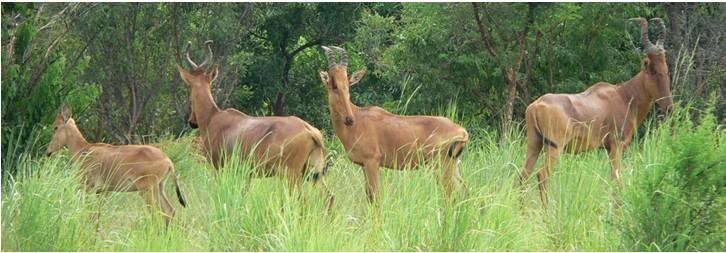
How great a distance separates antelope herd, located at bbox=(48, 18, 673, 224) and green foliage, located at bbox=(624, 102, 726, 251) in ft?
6.83

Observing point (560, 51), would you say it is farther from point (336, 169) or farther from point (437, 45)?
point (336, 169)

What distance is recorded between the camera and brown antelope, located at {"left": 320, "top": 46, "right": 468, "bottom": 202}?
11594 mm

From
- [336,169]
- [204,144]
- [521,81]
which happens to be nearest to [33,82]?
[204,144]

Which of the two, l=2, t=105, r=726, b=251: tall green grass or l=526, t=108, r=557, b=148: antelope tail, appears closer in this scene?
l=2, t=105, r=726, b=251: tall green grass

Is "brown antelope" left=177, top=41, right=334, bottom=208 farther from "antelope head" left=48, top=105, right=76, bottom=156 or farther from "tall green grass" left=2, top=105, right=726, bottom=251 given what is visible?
"antelope head" left=48, top=105, right=76, bottom=156

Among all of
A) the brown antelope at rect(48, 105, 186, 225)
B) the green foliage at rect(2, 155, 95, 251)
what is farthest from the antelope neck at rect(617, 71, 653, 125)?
the green foliage at rect(2, 155, 95, 251)

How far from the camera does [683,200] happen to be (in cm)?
875

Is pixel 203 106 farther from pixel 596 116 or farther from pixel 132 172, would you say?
pixel 596 116

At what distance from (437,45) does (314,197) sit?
843 cm

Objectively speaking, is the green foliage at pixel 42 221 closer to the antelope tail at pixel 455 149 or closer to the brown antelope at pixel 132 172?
the brown antelope at pixel 132 172

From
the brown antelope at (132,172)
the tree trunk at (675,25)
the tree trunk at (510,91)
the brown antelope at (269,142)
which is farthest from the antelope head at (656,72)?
the brown antelope at (132,172)

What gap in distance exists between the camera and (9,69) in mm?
11828

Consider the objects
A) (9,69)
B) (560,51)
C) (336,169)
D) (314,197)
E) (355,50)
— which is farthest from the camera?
(355,50)

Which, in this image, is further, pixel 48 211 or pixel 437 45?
pixel 437 45
